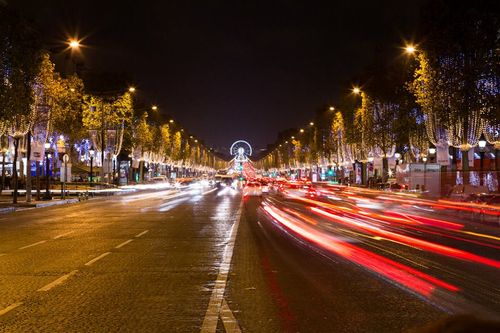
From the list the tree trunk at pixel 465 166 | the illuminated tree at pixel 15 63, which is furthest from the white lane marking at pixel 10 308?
the tree trunk at pixel 465 166

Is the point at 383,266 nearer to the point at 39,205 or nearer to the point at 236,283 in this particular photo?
the point at 236,283

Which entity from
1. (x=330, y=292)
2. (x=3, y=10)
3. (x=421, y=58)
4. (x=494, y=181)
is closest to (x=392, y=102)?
(x=421, y=58)

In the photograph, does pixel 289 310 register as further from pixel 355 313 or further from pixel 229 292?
pixel 229 292

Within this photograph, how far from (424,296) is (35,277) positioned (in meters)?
7.20

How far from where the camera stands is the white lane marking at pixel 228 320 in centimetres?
702

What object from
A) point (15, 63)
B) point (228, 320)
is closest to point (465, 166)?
point (15, 63)

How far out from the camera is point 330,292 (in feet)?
30.9

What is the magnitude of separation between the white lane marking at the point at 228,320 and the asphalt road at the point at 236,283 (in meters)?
0.01

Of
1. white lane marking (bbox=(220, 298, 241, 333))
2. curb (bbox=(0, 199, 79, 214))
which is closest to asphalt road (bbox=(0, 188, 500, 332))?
white lane marking (bbox=(220, 298, 241, 333))

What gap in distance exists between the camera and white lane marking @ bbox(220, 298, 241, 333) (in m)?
7.02

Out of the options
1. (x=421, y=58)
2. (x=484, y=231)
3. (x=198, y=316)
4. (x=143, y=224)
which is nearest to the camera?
(x=198, y=316)

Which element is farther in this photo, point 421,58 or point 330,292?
point 421,58

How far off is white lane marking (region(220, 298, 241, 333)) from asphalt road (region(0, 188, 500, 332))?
0.01 metres

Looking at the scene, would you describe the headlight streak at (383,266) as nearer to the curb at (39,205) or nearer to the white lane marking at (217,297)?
the white lane marking at (217,297)
